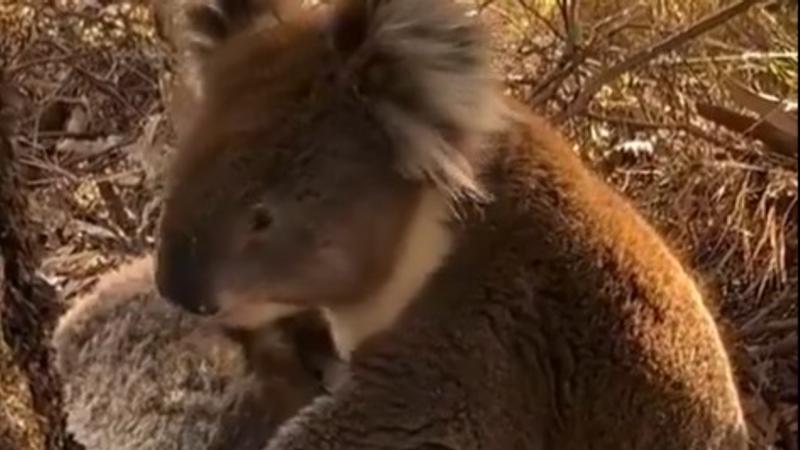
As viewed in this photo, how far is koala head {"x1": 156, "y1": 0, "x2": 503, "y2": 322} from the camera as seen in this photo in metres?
1.98

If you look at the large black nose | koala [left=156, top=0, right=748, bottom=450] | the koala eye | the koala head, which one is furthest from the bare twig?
the large black nose

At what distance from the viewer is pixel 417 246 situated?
6.88 ft

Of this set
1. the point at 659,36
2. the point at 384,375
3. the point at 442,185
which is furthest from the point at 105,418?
the point at 659,36

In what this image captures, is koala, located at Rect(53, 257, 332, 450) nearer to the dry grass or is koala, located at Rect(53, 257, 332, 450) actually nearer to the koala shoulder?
the koala shoulder

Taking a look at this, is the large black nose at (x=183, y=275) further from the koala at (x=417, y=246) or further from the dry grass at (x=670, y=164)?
the dry grass at (x=670, y=164)

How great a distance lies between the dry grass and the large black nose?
123 centimetres

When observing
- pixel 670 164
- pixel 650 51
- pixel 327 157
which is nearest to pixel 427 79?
pixel 327 157

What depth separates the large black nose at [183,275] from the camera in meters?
1.94

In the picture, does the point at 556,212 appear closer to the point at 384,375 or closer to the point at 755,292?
the point at 384,375

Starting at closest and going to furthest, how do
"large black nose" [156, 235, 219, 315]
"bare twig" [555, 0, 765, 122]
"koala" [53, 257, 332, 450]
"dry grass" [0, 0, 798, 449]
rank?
"large black nose" [156, 235, 219, 315] < "koala" [53, 257, 332, 450] < "bare twig" [555, 0, 765, 122] < "dry grass" [0, 0, 798, 449]

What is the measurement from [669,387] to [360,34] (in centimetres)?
65

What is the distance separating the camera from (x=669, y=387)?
224 centimetres

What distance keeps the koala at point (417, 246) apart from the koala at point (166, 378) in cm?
16

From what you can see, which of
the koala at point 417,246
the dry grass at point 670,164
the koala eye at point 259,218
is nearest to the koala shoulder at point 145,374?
the koala at point 417,246
